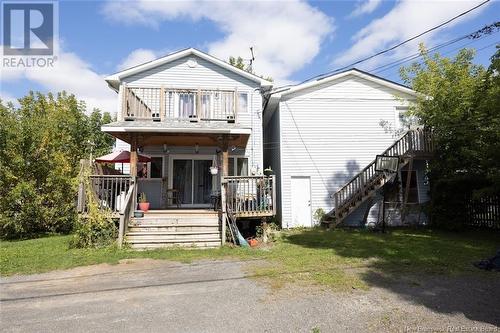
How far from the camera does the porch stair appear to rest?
886 cm

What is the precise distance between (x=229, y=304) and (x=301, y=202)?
9455 millimetres

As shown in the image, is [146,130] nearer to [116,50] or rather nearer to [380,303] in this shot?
[116,50]

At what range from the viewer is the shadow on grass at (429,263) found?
4.83m

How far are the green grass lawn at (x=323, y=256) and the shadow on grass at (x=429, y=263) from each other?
0.02m

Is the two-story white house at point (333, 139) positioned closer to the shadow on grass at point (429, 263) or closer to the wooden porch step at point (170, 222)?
the shadow on grass at point (429, 263)

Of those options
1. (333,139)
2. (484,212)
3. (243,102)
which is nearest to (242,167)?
(243,102)

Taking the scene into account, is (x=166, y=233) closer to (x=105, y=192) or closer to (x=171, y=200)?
(x=105, y=192)

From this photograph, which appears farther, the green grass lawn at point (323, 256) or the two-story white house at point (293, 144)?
the two-story white house at point (293, 144)

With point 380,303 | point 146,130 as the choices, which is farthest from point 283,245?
point 146,130

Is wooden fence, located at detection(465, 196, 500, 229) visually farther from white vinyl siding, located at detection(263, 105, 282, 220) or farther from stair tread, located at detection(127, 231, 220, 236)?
stair tread, located at detection(127, 231, 220, 236)

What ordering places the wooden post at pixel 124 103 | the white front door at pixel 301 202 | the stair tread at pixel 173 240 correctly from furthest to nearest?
1. the white front door at pixel 301 202
2. the wooden post at pixel 124 103
3. the stair tread at pixel 173 240

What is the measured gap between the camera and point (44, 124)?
12758 millimetres

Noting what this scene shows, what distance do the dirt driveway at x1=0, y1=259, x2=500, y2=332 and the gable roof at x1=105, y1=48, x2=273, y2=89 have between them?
929 centimetres

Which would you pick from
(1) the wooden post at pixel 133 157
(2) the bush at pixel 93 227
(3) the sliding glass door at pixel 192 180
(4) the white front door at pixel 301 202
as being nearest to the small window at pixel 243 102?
(3) the sliding glass door at pixel 192 180
